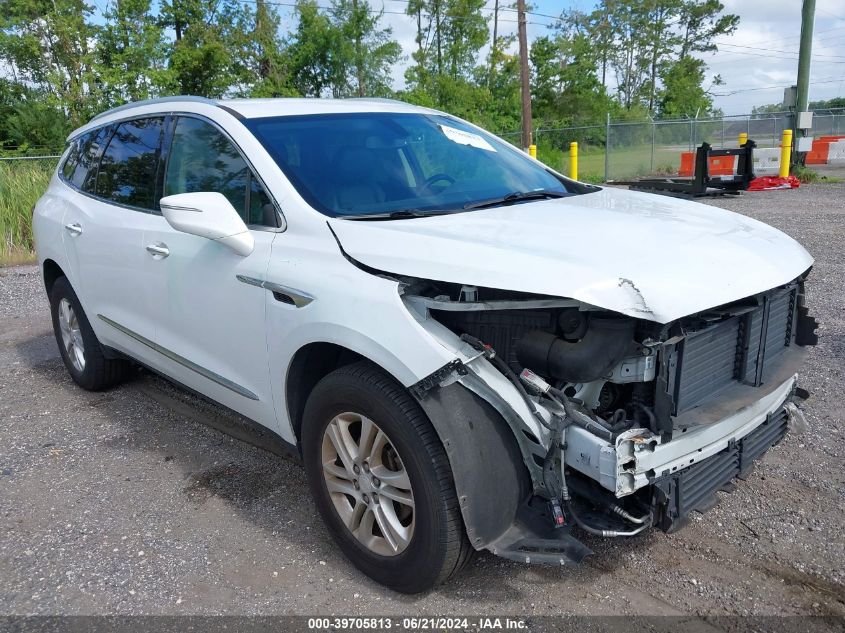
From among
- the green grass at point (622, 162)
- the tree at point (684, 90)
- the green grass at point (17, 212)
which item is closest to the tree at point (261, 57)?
the green grass at point (622, 162)

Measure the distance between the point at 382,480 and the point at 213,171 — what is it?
5.87ft

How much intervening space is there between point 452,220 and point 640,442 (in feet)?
3.80

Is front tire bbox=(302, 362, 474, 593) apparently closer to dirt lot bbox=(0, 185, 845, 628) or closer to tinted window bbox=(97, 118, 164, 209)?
dirt lot bbox=(0, 185, 845, 628)

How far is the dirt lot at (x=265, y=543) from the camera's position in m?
2.72

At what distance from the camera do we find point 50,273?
520 centimetres

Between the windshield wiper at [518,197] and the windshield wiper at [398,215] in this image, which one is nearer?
the windshield wiper at [398,215]

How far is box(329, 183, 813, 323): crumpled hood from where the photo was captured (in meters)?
2.25

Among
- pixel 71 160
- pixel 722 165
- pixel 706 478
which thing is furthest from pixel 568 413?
pixel 722 165

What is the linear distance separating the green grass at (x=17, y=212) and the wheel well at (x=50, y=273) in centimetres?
686

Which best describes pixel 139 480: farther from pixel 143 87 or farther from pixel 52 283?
pixel 143 87

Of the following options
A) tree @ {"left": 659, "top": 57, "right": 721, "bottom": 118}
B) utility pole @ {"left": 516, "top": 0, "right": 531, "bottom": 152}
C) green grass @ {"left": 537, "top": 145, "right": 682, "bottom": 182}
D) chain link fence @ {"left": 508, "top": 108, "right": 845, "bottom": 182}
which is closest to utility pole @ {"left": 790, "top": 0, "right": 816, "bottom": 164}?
chain link fence @ {"left": 508, "top": 108, "right": 845, "bottom": 182}

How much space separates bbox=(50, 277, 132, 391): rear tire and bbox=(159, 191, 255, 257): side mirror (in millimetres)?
2207

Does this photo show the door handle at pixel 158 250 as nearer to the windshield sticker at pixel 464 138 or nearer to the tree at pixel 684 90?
the windshield sticker at pixel 464 138

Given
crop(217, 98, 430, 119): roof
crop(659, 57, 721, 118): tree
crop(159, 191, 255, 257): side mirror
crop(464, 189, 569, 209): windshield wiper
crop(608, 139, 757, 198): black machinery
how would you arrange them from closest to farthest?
1. crop(159, 191, 255, 257): side mirror
2. crop(464, 189, 569, 209): windshield wiper
3. crop(217, 98, 430, 119): roof
4. crop(608, 139, 757, 198): black machinery
5. crop(659, 57, 721, 118): tree
